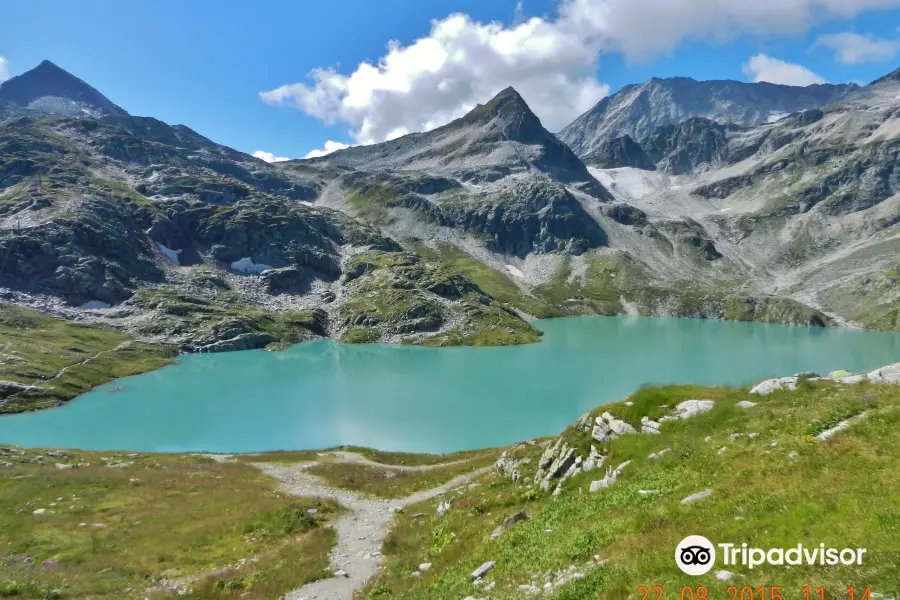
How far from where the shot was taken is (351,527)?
1273 inches

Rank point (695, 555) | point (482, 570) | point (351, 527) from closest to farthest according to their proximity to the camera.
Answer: point (695, 555), point (482, 570), point (351, 527)

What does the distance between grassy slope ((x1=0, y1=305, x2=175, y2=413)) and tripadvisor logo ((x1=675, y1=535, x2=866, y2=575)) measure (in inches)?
5674

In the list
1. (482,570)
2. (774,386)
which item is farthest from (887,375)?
(482,570)

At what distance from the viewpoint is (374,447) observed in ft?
248

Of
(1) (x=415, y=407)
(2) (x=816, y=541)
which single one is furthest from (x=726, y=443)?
(1) (x=415, y=407)

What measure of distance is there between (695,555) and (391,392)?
110 m

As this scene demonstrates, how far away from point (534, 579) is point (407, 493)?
32641 millimetres

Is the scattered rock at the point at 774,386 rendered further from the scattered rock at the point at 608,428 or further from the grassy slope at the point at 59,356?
the grassy slope at the point at 59,356

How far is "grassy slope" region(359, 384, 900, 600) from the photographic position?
9453 millimetres

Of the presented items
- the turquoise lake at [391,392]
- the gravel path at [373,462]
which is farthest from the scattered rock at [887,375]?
the turquoise lake at [391,392]

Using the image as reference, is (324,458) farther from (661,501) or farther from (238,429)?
(661,501)
